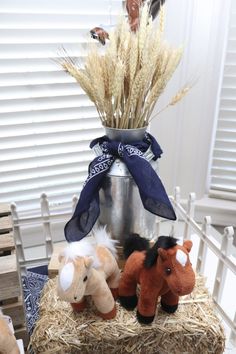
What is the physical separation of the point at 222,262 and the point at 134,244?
213 millimetres

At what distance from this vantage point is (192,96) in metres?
1.19

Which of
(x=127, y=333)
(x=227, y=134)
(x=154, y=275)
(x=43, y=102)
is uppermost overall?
(x=43, y=102)

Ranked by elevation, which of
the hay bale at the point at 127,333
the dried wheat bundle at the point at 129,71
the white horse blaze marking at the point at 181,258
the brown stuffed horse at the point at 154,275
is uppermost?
the dried wheat bundle at the point at 129,71

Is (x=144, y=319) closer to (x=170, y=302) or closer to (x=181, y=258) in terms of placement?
(x=170, y=302)

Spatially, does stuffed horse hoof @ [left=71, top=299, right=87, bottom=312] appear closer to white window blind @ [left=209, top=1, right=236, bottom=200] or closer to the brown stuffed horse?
the brown stuffed horse

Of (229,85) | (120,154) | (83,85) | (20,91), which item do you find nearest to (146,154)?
(120,154)

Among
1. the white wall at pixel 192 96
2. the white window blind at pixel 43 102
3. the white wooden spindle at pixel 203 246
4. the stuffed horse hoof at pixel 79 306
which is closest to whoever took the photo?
the stuffed horse hoof at pixel 79 306

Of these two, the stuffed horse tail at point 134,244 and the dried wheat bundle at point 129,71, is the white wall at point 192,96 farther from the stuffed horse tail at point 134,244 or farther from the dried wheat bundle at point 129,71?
the stuffed horse tail at point 134,244

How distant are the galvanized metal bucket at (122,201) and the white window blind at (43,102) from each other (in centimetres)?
32

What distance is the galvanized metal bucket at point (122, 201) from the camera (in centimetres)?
73

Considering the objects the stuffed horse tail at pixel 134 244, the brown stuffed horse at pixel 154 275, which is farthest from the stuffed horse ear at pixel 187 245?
the stuffed horse tail at pixel 134 244

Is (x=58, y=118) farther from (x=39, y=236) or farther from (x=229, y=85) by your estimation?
(x=229, y=85)

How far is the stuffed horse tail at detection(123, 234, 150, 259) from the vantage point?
722 millimetres

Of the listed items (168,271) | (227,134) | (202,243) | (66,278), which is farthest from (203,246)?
(227,134)
